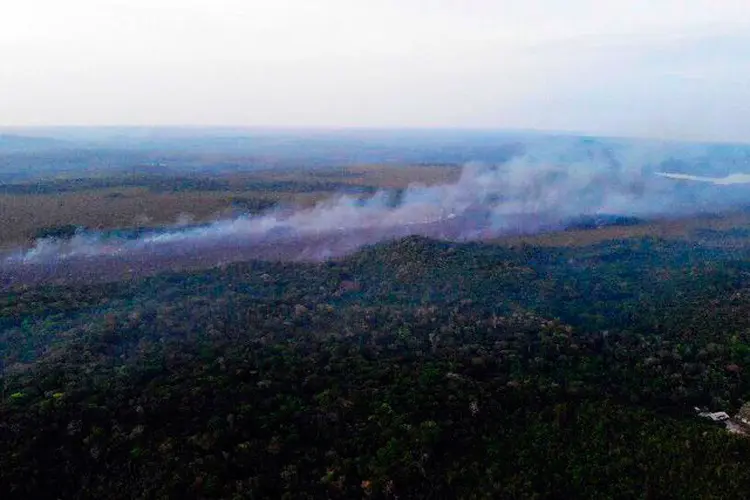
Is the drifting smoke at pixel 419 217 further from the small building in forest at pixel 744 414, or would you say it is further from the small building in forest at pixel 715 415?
the small building in forest at pixel 744 414

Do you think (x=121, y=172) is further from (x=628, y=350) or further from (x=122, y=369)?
(x=628, y=350)

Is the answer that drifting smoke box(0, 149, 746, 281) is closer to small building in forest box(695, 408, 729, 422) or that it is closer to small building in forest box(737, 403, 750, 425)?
small building in forest box(695, 408, 729, 422)

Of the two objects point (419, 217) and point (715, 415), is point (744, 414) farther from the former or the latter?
point (419, 217)

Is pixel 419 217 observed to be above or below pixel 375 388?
below

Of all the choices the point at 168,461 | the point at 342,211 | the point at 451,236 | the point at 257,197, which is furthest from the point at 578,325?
Answer: the point at 257,197

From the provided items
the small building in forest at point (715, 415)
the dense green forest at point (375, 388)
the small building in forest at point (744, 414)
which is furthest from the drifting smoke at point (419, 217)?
the small building in forest at point (744, 414)

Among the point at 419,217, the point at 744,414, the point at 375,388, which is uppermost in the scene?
the point at 375,388

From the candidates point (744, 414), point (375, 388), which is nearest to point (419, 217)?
point (375, 388)

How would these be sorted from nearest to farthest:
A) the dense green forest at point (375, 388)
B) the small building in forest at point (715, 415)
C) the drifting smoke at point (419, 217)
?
the dense green forest at point (375, 388) < the small building in forest at point (715, 415) < the drifting smoke at point (419, 217)
